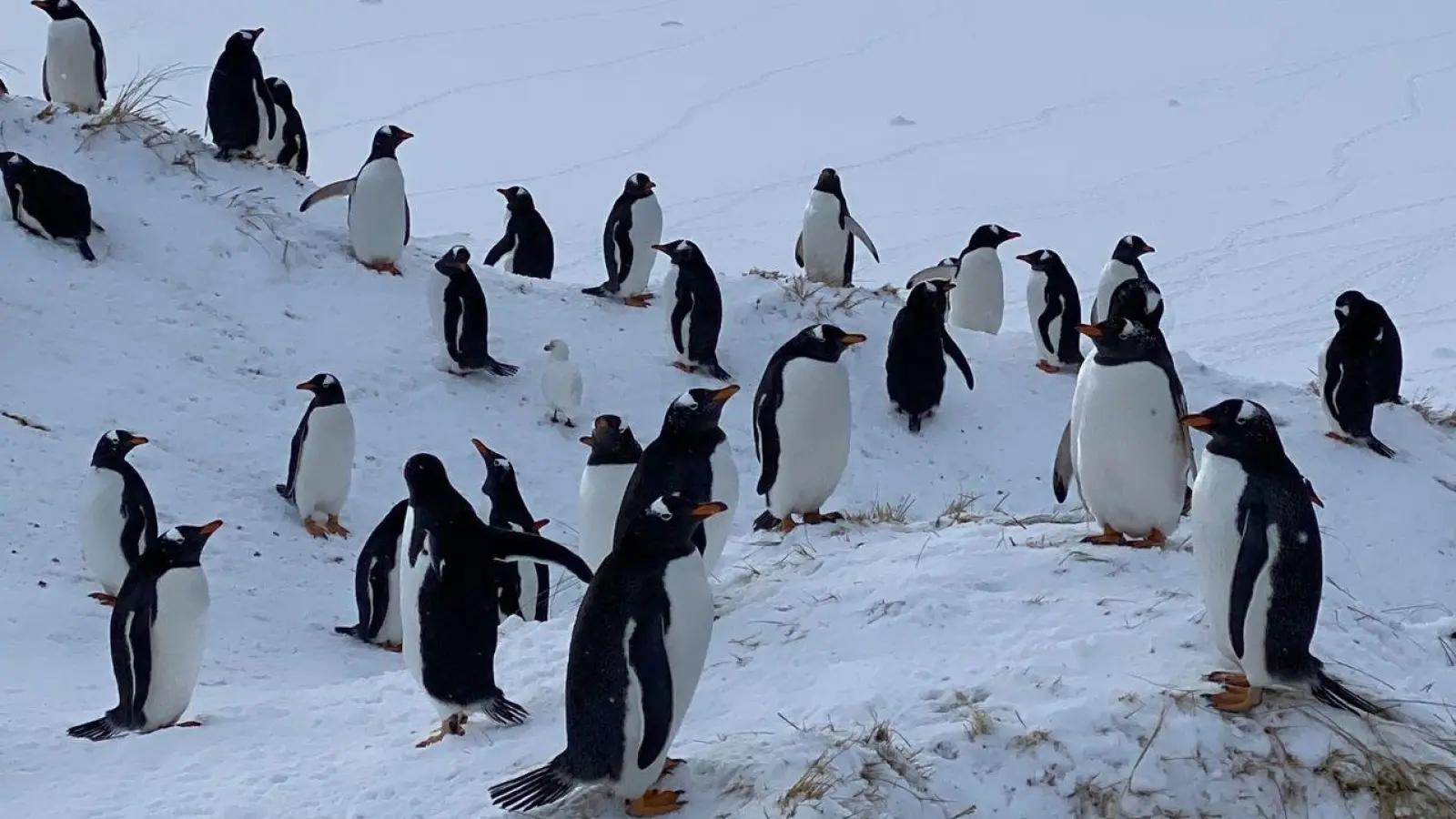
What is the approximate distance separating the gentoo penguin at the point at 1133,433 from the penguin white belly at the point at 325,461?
14.5 feet

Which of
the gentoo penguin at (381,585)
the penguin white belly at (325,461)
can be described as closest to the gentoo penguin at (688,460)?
the gentoo penguin at (381,585)

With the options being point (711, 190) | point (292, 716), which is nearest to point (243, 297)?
point (292, 716)

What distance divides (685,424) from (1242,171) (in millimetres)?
22510

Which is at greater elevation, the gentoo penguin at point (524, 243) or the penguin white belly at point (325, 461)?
the gentoo penguin at point (524, 243)

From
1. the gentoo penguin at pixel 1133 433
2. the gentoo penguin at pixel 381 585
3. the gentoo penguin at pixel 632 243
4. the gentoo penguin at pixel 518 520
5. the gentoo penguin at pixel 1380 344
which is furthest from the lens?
the gentoo penguin at pixel 632 243

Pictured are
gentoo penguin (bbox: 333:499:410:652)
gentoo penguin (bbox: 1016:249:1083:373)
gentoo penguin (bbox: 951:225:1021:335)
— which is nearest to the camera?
gentoo penguin (bbox: 333:499:410:652)

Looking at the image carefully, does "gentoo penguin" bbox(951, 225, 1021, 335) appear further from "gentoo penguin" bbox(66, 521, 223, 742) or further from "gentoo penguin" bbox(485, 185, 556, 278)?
"gentoo penguin" bbox(66, 521, 223, 742)

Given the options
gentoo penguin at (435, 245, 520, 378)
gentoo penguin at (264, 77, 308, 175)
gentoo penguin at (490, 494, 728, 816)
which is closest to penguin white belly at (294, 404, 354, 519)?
gentoo penguin at (435, 245, 520, 378)

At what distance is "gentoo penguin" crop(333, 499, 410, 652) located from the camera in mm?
6789

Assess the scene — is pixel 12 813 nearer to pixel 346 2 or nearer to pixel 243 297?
pixel 243 297

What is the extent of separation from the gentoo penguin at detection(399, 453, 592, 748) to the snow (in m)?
0.15

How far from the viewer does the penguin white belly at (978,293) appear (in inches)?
490

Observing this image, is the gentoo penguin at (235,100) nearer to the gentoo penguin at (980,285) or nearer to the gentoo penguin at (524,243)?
the gentoo penguin at (524,243)

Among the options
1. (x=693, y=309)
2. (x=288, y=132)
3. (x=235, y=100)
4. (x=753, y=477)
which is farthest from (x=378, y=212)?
(x=753, y=477)
